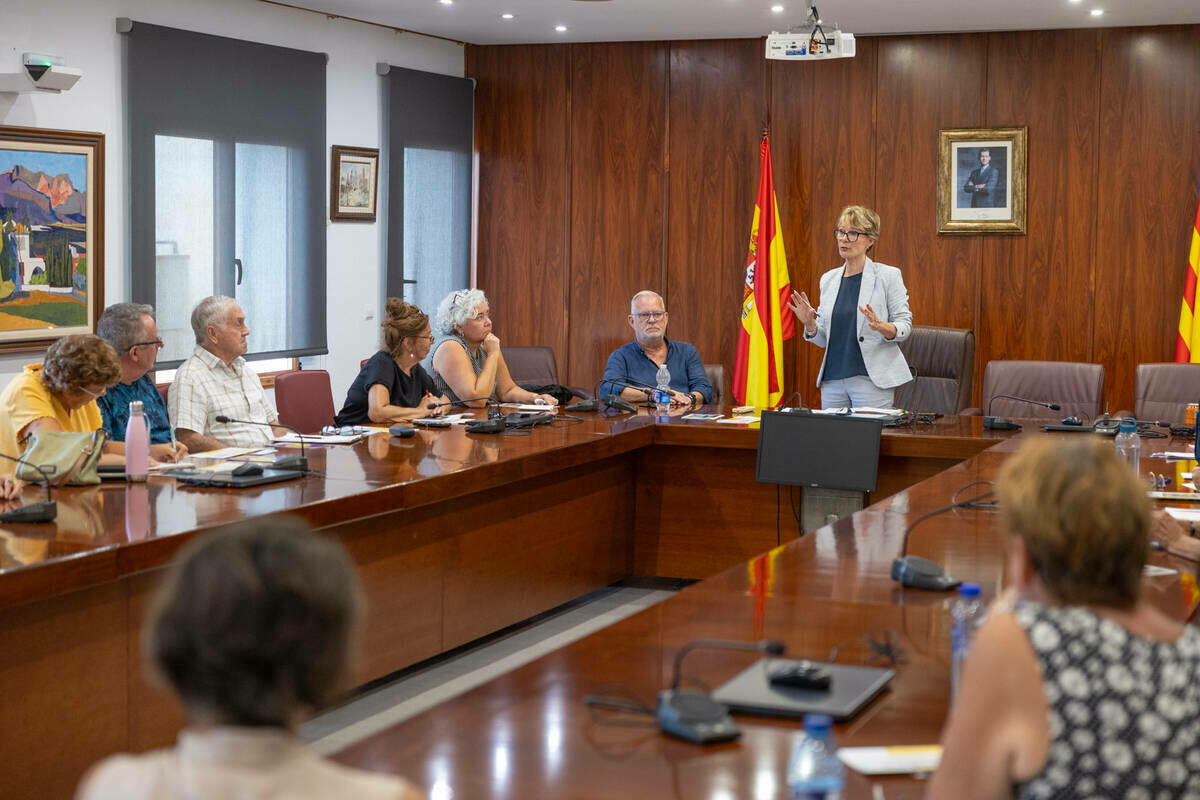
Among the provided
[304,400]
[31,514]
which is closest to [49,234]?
[304,400]

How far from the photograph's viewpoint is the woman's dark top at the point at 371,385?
222 inches

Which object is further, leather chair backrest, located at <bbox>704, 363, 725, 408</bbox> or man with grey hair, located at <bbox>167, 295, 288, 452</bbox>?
leather chair backrest, located at <bbox>704, 363, 725, 408</bbox>

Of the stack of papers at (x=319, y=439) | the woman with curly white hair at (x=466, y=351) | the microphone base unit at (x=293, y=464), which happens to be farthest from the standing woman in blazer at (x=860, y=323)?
the microphone base unit at (x=293, y=464)

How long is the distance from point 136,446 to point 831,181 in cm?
537

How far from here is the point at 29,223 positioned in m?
6.02

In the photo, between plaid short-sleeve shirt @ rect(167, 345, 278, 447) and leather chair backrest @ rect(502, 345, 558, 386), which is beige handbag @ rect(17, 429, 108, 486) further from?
leather chair backrest @ rect(502, 345, 558, 386)

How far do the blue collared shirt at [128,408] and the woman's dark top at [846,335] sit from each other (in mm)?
2941

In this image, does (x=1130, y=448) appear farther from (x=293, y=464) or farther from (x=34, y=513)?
(x=34, y=513)

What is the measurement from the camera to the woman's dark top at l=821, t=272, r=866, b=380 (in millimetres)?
6090

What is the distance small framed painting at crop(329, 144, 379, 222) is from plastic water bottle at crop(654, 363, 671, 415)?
247 centimetres

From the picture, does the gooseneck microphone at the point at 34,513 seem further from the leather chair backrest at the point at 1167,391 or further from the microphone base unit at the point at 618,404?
the leather chair backrest at the point at 1167,391

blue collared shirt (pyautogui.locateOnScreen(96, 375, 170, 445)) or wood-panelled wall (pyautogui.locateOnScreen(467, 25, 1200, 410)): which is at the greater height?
Answer: wood-panelled wall (pyautogui.locateOnScreen(467, 25, 1200, 410))

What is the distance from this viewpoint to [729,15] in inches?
294

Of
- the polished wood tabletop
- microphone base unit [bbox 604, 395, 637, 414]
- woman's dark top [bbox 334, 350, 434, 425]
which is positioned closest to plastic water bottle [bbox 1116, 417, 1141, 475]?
the polished wood tabletop
